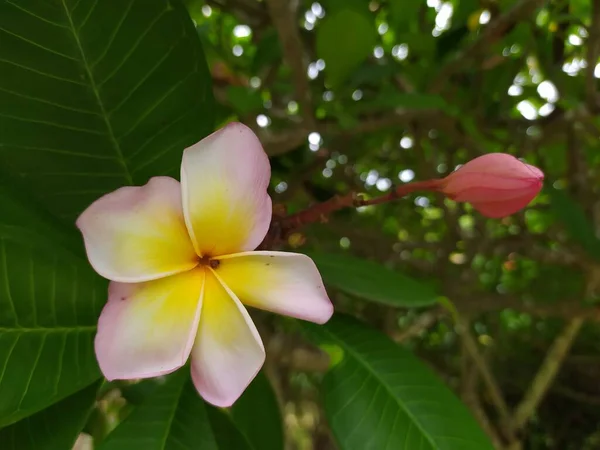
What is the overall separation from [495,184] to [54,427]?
16.0 inches

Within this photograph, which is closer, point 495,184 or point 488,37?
point 495,184

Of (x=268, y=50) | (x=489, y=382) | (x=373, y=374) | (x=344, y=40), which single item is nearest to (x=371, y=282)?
(x=373, y=374)

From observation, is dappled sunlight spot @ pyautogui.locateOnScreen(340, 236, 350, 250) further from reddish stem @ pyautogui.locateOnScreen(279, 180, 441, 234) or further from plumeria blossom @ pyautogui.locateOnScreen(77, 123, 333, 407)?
plumeria blossom @ pyautogui.locateOnScreen(77, 123, 333, 407)

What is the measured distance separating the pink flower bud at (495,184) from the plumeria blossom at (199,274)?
6.5 inches

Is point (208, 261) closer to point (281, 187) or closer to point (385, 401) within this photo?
point (385, 401)

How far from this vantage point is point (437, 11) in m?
1.17

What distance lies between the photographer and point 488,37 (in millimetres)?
956

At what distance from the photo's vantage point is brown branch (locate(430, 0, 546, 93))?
904mm

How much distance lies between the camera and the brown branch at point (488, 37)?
2.97 feet

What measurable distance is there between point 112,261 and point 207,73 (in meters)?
0.18

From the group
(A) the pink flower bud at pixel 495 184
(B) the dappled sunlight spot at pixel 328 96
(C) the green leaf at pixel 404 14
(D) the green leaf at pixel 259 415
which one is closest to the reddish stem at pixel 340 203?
(A) the pink flower bud at pixel 495 184

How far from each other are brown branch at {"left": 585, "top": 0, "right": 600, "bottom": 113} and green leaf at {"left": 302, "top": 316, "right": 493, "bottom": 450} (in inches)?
28.4

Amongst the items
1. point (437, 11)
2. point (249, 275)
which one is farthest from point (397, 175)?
point (249, 275)

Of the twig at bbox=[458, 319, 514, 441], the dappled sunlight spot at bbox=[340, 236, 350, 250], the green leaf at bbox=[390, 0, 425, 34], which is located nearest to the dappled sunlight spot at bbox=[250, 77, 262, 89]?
the green leaf at bbox=[390, 0, 425, 34]
